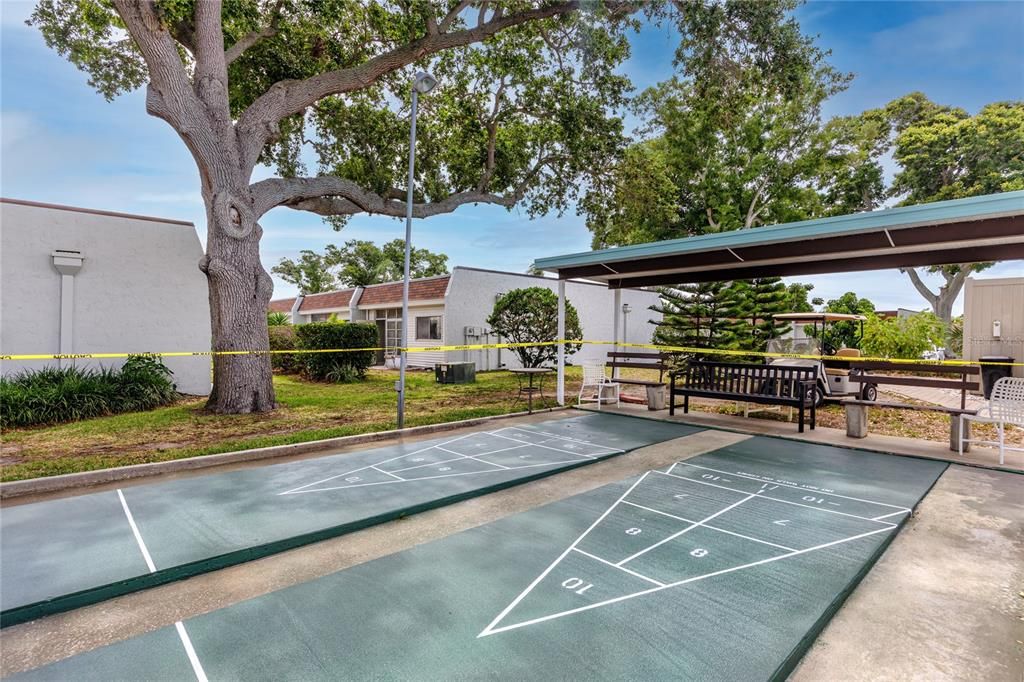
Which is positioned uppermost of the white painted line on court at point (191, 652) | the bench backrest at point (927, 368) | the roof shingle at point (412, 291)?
the roof shingle at point (412, 291)

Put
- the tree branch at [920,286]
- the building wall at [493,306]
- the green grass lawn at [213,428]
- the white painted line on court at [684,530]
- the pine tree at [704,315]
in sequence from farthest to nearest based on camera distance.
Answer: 1. the tree branch at [920,286]
2. the building wall at [493,306]
3. the pine tree at [704,315]
4. the green grass lawn at [213,428]
5. the white painted line on court at [684,530]

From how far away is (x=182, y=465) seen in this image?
18.4ft

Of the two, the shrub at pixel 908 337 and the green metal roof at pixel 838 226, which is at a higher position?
the green metal roof at pixel 838 226

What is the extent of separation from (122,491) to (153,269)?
7861mm

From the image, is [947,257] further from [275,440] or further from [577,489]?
[275,440]

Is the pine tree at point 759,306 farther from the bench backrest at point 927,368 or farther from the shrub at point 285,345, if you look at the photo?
the shrub at point 285,345

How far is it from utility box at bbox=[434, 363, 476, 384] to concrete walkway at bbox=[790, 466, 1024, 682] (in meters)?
12.0

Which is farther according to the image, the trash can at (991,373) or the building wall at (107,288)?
the trash can at (991,373)

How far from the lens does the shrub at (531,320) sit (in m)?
15.8

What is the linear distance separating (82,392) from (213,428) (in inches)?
123

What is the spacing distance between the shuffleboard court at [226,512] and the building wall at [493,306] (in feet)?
33.6

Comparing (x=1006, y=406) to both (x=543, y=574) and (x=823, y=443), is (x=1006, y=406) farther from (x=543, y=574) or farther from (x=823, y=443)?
(x=543, y=574)

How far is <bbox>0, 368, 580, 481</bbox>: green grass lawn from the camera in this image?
19.3 feet

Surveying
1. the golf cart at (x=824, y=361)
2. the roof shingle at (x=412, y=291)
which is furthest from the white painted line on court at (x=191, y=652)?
the roof shingle at (x=412, y=291)
